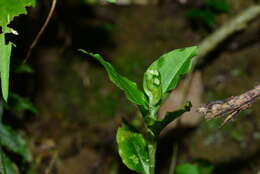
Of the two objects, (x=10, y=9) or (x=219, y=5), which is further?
(x=219, y=5)

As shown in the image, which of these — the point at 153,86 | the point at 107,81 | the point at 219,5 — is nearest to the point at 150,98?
the point at 153,86

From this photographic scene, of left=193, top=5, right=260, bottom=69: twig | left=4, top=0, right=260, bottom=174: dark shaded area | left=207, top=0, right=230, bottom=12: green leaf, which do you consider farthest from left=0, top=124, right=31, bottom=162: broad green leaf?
left=207, top=0, right=230, bottom=12: green leaf

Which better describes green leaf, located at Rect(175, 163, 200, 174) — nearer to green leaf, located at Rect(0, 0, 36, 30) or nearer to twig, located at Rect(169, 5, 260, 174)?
twig, located at Rect(169, 5, 260, 174)

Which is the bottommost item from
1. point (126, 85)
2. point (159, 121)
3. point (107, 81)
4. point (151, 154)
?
point (107, 81)

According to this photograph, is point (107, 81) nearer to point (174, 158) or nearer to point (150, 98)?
point (174, 158)

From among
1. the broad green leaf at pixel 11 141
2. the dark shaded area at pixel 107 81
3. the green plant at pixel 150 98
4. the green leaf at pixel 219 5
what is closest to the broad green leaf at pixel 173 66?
the green plant at pixel 150 98

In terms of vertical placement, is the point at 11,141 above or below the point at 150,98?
below

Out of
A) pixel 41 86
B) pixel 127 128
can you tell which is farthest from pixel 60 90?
pixel 127 128

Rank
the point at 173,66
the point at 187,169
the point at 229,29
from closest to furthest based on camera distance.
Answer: the point at 173,66, the point at 187,169, the point at 229,29
